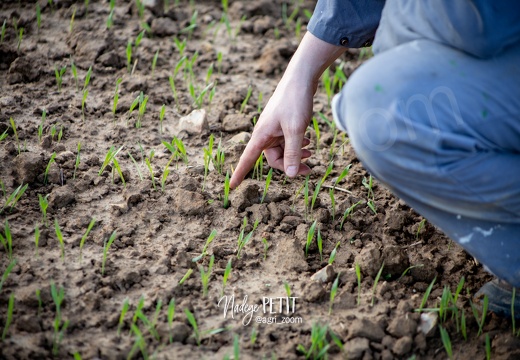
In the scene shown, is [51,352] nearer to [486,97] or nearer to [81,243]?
[81,243]

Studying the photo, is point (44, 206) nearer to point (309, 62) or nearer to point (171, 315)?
point (171, 315)

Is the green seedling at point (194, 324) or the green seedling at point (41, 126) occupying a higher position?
the green seedling at point (41, 126)

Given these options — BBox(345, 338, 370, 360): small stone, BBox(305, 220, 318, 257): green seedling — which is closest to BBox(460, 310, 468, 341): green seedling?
BBox(345, 338, 370, 360): small stone

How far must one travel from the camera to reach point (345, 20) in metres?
2.14

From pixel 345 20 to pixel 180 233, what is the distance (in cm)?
91

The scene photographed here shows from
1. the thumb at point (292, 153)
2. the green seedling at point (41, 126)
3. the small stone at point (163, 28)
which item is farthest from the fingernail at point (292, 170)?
the small stone at point (163, 28)

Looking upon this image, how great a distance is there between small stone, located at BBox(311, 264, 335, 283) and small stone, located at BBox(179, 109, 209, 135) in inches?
36.1

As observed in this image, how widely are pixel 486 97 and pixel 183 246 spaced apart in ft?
3.49

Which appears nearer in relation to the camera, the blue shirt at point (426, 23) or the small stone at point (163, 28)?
the blue shirt at point (426, 23)

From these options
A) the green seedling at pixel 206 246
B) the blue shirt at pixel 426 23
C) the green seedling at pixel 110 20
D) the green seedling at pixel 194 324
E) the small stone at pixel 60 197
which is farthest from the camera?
the green seedling at pixel 110 20

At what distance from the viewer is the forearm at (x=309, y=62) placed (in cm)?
216

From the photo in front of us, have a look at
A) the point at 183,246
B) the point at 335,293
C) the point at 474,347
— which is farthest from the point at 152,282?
the point at 474,347

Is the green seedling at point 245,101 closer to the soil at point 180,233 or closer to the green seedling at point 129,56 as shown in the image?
the soil at point 180,233

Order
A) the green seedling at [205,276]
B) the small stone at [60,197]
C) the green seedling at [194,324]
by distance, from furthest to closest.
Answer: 1. the small stone at [60,197]
2. the green seedling at [205,276]
3. the green seedling at [194,324]
